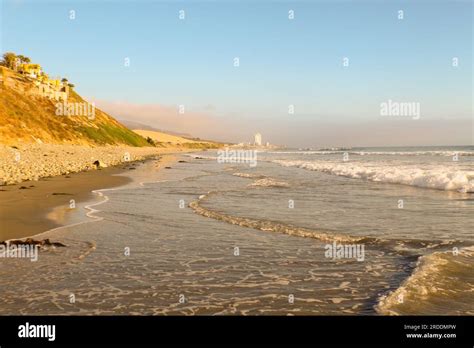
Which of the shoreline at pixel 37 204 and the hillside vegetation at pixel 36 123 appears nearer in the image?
the shoreline at pixel 37 204

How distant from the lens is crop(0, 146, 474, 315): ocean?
249 inches

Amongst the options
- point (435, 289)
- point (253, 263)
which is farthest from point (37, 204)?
point (435, 289)

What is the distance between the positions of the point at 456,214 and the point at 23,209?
15.7 m

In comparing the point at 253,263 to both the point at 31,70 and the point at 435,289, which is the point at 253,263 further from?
the point at 31,70

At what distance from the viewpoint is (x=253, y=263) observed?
343 inches

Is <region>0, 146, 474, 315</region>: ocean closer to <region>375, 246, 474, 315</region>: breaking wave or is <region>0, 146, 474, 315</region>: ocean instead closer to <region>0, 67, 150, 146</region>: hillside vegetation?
<region>375, 246, 474, 315</region>: breaking wave

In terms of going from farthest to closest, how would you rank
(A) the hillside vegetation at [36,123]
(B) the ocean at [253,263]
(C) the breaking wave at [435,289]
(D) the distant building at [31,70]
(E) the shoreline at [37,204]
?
Answer: (D) the distant building at [31,70], (A) the hillside vegetation at [36,123], (E) the shoreline at [37,204], (B) the ocean at [253,263], (C) the breaking wave at [435,289]

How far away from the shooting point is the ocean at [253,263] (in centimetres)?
633

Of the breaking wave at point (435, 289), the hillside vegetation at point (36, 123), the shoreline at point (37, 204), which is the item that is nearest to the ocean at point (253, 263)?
the breaking wave at point (435, 289)

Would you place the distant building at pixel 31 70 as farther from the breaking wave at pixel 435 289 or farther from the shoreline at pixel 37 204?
the breaking wave at pixel 435 289

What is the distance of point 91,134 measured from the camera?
10244 centimetres

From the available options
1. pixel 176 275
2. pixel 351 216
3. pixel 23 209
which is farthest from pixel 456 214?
pixel 23 209

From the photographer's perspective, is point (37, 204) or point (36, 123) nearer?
point (37, 204)
